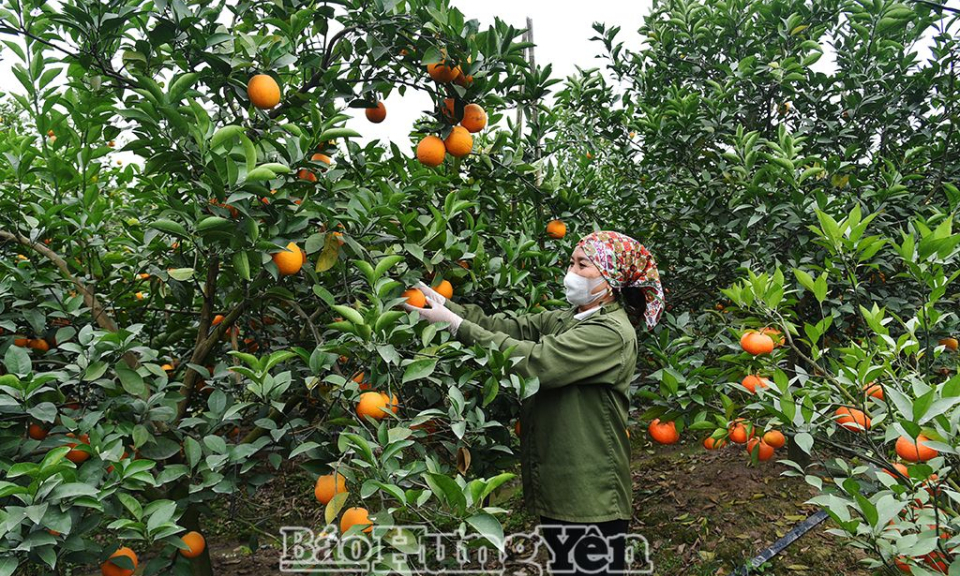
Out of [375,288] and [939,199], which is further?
[939,199]

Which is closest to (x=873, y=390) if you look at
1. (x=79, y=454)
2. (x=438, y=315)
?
(x=438, y=315)

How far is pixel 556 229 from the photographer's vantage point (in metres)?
2.63

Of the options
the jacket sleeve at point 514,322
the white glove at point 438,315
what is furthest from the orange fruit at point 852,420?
the white glove at point 438,315

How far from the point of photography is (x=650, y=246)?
3455mm

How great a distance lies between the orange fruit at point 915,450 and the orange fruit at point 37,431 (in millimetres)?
2073

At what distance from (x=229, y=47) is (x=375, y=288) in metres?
0.76

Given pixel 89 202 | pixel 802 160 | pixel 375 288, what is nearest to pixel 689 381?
pixel 802 160

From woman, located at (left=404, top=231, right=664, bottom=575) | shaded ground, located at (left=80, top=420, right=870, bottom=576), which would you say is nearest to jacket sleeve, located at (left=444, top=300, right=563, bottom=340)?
woman, located at (left=404, top=231, right=664, bottom=575)

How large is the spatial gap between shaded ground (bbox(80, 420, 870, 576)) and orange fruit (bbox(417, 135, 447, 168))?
59.2 inches

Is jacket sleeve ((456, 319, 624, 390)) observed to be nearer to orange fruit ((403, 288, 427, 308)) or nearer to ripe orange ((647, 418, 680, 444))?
orange fruit ((403, 288, 427, 308))

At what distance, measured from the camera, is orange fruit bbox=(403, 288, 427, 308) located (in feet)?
5.54

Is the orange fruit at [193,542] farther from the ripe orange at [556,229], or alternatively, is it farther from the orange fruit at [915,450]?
the orange fruit at [915,450]

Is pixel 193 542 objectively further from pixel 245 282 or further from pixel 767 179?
pixel 767 179

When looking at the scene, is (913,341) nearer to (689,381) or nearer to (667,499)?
(689,381)
